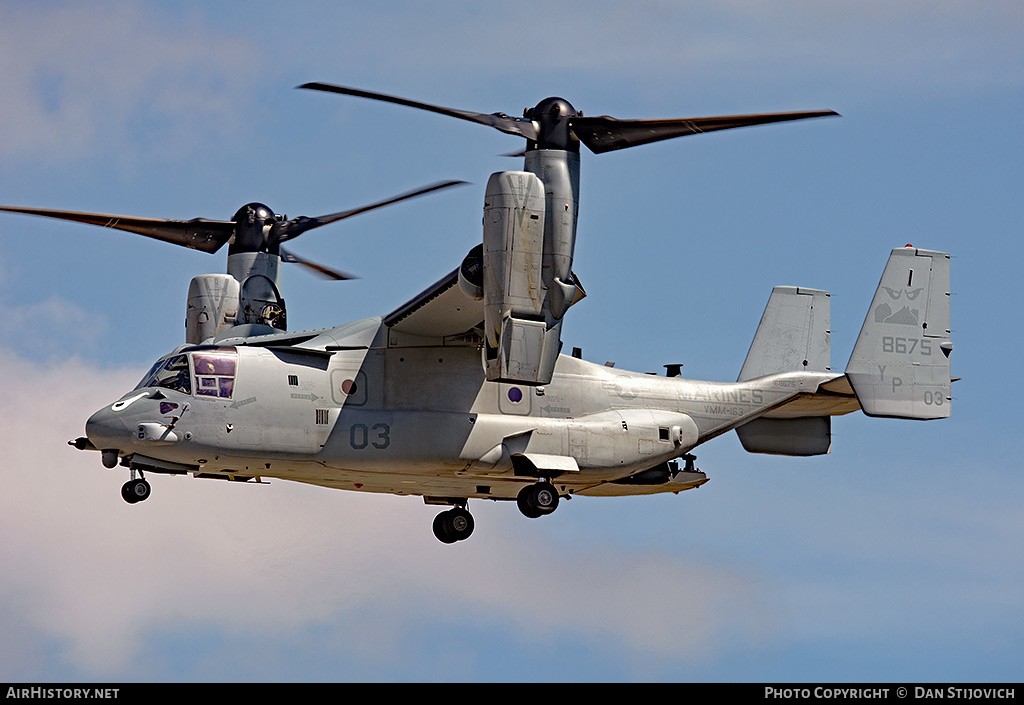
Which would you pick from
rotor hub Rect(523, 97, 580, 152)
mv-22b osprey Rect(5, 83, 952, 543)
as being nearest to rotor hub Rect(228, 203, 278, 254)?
mv-22b osprey Rect(5, 83, 952, 543)

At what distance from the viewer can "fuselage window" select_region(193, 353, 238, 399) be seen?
2355 cm

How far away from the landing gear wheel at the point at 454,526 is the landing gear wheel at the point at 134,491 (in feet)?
19.3

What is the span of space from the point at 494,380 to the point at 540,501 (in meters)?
3.01

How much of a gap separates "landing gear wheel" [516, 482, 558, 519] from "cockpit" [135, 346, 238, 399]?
4.83 meters

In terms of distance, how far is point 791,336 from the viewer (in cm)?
2859

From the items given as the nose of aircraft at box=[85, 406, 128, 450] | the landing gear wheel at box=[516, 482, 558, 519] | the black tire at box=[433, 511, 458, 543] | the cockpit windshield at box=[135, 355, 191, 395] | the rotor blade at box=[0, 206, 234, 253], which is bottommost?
the black tire at box=[433, 511, 458, 543]

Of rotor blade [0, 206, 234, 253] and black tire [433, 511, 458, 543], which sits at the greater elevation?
rotor blade [0, 206, 234, 253]

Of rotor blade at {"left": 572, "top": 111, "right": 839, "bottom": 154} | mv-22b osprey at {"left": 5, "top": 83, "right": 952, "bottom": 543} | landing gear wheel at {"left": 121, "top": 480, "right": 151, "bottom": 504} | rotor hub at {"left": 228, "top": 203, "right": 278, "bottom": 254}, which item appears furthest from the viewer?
rotor hub at {"left": 228, "top": 203, "right": 278, "bottom": 254}

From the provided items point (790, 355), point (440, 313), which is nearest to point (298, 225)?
point (440, 313)

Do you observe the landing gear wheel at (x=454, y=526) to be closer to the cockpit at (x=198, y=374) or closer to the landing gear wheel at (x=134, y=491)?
the cockpit at (x=198, y=374)

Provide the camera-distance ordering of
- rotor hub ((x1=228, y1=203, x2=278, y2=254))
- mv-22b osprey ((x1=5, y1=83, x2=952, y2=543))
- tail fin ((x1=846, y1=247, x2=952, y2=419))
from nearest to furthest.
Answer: mv-22b osprey ((x1=5, y1=83, x2=952, y2=543)) < tail fin ((x1=846, y1=247, x2=952, y2=419)) < rotor hub ((x1=228, y1=203, x2=278, y2=254))

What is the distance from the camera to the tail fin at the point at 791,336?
28.3 meters

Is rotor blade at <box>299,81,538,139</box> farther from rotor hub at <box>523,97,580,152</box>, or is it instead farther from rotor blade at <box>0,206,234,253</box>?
rotor blade at <box>0,206,234,253</box>
